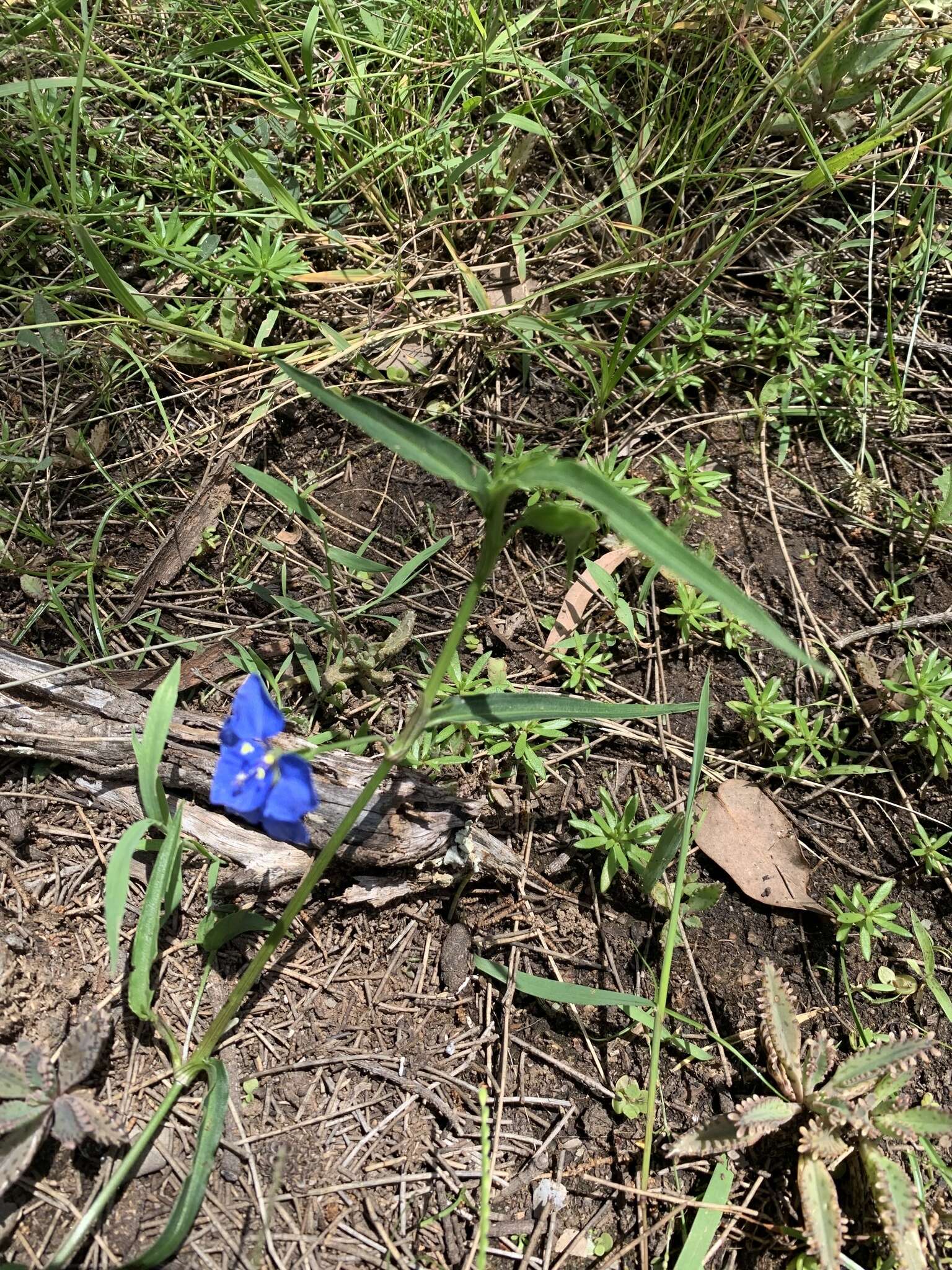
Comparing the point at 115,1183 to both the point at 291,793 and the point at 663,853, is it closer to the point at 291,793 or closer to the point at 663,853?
the point at 291,793

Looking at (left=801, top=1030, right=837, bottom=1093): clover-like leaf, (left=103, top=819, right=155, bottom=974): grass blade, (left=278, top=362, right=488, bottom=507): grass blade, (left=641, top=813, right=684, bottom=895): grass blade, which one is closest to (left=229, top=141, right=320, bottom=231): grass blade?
(left=278, top=362, right=488, bottom=507): grass blade

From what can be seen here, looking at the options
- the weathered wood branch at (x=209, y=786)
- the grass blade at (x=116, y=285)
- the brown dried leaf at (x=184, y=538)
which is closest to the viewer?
the weathered wood branch at (x=209, y=786)

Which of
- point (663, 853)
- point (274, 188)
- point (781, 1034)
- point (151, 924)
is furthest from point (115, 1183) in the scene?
point (274, 188)

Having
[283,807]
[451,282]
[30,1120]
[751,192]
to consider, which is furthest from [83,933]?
[751,192]

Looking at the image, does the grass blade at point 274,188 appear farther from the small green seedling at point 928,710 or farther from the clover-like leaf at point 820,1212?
the clover-like leaf at point 820,1212

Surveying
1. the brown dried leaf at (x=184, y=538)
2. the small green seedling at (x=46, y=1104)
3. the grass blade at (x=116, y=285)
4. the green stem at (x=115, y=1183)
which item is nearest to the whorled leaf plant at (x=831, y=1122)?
the green stem at (x=115, y=1183)

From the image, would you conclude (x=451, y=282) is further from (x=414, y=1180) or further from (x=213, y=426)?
(x=414, y=1180)

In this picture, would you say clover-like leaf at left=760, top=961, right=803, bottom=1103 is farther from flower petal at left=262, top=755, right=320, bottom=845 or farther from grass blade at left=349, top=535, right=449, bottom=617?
grass blade at left=349, top=535, right=449, bottom=617
